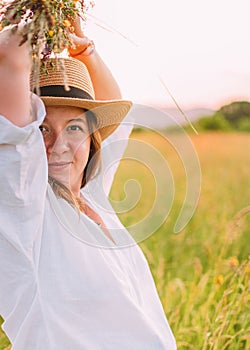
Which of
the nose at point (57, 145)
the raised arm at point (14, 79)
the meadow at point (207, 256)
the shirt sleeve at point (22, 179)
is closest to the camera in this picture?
the raised arm at point (14, 79)

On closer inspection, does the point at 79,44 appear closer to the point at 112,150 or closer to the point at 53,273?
the point at 112,150

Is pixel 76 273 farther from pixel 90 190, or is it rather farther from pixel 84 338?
pixel 90 190

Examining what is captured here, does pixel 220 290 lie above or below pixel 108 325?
below

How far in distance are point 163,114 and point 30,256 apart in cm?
56

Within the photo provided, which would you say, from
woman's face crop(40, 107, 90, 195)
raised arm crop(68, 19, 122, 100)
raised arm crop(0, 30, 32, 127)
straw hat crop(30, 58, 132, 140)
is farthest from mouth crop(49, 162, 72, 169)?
raised arm crop(68, 19, 122, 100)

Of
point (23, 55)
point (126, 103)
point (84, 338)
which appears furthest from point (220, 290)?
point (23, 55)

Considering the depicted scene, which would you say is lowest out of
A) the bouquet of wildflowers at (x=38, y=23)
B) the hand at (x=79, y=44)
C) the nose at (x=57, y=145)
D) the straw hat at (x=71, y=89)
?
the nose at (x=57, y=145)

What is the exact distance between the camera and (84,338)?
177 centimetres

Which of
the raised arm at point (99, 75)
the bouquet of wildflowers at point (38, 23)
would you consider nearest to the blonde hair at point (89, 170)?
the raised arm at point (99, 75)

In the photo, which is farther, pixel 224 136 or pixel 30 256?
pixel 224 136

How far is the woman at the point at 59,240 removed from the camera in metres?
1.57

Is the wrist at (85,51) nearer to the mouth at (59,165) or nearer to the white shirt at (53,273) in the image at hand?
the mouth at (59,165)

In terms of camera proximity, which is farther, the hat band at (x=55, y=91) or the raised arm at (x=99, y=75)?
the raised arm at (x=99, y=75)

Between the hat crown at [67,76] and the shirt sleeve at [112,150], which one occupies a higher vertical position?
the hat crown at [67,76]
